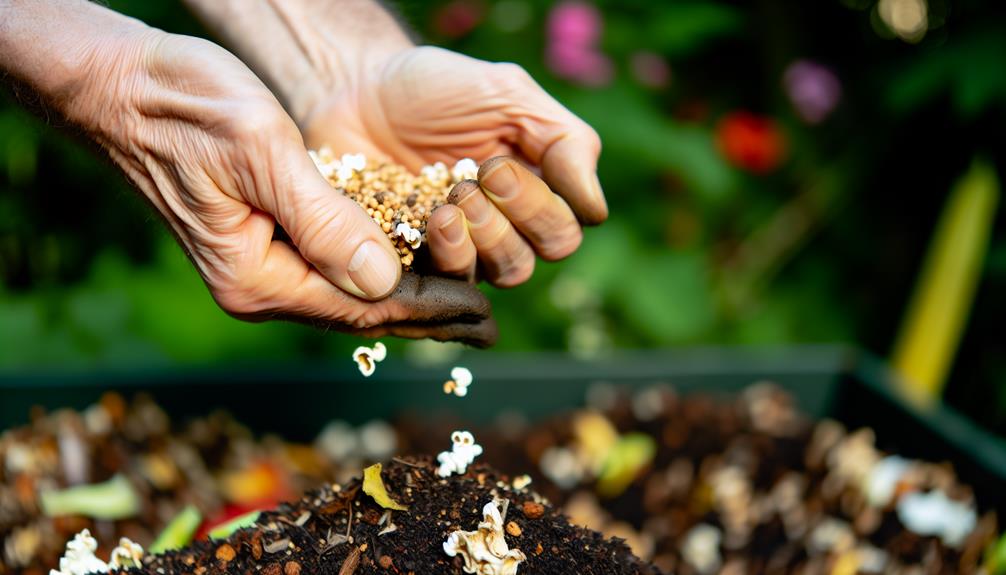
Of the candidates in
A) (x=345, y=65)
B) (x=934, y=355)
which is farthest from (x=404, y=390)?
(x=934, y=355)

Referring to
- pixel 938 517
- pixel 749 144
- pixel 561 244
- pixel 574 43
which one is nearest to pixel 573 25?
pixel 574 43

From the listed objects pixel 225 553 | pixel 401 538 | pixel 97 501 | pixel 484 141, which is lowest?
pixel 97 501

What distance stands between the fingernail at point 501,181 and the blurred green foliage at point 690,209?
0.83m

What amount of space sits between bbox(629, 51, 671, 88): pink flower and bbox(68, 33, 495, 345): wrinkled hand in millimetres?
1303

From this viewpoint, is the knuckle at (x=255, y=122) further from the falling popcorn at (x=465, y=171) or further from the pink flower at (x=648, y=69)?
the pink flower at (x=648, y=69)

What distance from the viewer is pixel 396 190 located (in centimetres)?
91

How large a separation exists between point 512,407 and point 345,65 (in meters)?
0.70

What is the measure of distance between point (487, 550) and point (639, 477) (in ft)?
2.36

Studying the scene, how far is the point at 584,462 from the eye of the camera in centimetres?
141

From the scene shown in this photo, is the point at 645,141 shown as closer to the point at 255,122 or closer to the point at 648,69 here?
the point at 648,69

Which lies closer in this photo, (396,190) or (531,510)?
(531,510)

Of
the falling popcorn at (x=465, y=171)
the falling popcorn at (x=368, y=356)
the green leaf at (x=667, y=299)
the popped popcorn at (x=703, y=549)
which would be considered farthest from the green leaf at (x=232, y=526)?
the green leaf at (x=667, y=299)

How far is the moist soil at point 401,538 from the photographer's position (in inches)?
28.3

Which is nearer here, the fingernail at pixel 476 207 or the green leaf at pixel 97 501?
the fingernail at pixel 476 207
